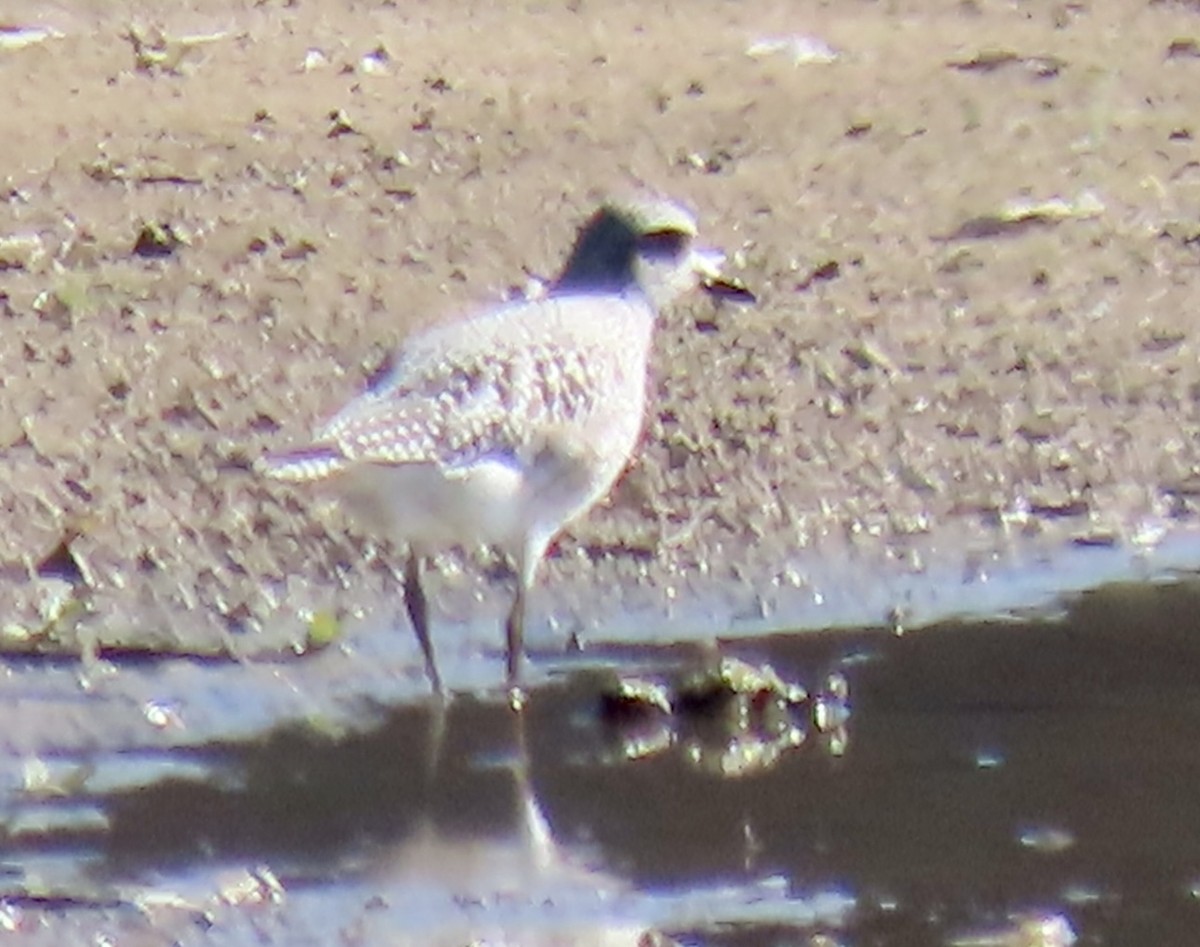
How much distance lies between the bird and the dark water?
0.38m

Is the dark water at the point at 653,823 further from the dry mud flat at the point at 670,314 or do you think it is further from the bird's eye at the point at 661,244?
the bird's eye at the point at 661,244

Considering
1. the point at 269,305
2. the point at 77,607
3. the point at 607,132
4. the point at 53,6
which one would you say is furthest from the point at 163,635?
the point at 53,6

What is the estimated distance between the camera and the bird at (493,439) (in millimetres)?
7367

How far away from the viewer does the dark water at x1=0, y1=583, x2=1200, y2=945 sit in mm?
6246

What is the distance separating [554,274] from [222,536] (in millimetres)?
1976

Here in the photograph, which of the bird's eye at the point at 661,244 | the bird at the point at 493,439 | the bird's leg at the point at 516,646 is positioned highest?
the bird's eye at the point at 661,244

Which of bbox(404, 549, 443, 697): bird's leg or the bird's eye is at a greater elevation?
the bird's eye

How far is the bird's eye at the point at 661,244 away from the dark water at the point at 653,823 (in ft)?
4.19

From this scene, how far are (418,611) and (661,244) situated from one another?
142 cm

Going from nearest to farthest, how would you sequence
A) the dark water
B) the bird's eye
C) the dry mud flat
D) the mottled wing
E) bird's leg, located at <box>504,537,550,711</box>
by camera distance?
the dark water, the mottled wing, bird's leg, located at <box>504,537,550,711</box>, the dry mud flat, the bird's eye

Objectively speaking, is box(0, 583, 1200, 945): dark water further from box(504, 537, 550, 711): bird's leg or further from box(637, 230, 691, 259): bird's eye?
box(637, 230, 691, 259): bird's eye

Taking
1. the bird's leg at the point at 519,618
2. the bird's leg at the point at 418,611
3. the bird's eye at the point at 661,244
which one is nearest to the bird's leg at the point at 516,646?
the bird's leg at the point at 519,618

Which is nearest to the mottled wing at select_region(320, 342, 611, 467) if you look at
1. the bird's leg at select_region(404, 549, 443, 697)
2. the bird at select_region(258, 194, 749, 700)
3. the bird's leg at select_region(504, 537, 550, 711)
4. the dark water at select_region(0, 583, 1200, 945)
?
the bird at select_region(258, 194, 749, 700)

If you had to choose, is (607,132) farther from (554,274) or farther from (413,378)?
(413,378)
